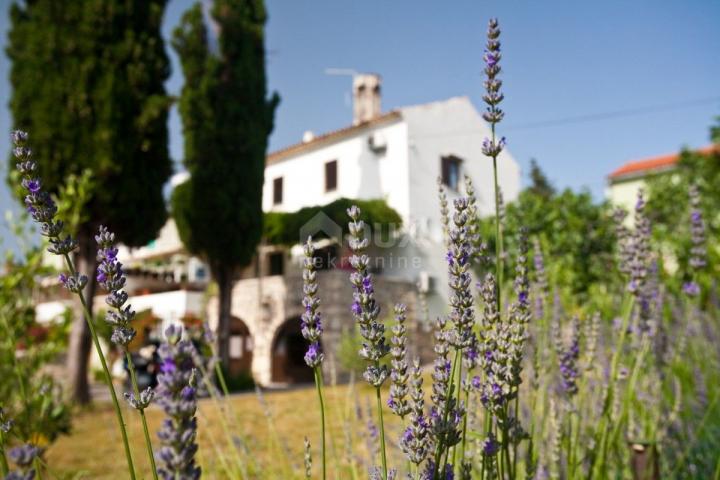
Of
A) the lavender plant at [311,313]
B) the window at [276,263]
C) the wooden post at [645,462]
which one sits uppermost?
the window at [276,263]

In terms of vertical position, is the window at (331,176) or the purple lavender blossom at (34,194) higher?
the window at (331,176)

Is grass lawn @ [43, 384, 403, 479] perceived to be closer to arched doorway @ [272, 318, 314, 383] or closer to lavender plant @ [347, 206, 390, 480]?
lavender plant @ [347, 206, 390, 480]

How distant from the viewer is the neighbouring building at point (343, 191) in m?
12.4

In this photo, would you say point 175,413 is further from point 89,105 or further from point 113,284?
point 89,105

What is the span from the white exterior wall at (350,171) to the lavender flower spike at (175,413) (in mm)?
10267

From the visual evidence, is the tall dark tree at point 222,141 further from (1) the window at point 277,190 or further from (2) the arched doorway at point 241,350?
(2) the arched doorway at point 241,350

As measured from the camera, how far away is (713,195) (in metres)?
13.2

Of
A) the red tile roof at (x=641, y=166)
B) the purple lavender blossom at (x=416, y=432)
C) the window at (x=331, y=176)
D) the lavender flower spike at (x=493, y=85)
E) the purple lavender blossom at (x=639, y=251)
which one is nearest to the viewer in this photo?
the purple lavender blossom at (x=416, y=432)

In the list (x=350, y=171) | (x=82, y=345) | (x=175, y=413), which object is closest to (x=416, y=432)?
(x=175, y=413)

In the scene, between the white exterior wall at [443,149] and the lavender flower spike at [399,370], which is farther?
the white exterior wall at [443,149]

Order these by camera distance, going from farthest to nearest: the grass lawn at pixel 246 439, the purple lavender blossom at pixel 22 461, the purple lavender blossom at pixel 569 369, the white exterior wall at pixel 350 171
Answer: the white exterior wall at pixel 350 171 → the grass lawn at pixel 246 439 → the purple lavender blossom at pixel 569 369 → the purple lavender blossom at pixel 22 461

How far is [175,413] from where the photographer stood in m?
0.58

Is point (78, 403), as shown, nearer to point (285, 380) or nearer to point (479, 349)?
point (285, 380)

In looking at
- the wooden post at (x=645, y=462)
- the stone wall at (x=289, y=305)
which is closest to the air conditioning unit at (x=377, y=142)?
the stone wall at (x=289, y=305)
